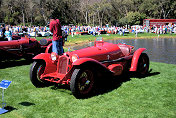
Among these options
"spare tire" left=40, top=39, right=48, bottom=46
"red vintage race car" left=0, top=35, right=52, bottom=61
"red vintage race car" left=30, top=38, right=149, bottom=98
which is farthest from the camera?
"spare tire" left=40, top=39, right=48, bottom=46

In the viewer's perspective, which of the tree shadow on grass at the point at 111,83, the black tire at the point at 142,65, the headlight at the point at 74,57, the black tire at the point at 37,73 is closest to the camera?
the headlight at the point at 74,57

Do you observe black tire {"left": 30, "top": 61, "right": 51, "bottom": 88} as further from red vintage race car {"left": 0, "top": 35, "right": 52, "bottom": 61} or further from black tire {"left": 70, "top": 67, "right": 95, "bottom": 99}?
red vintage race car {"left": 0, "top": 35, "right": 52, "bottom": 61}

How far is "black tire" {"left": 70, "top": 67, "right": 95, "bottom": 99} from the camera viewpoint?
5.11 metres

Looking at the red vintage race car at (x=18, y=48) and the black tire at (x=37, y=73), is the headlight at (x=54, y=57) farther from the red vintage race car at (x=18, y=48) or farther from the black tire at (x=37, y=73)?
the red vintage race car at (x=18, y=48)

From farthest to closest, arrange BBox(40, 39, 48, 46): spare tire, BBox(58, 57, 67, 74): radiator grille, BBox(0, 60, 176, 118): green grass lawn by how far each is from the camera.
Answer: BBox(40, 39, 48, 46): spare tire < BBox(58, 57, 67, 74): radiator grille < BBox(0, 60, 176, 118): green grass lawn

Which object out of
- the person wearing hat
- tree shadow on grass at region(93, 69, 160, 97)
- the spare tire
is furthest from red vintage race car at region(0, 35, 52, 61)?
tree shadow on grass at region(93, 69, 160, 97)

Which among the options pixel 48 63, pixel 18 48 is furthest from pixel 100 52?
pixel 18 48

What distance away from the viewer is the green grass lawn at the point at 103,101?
4.46m

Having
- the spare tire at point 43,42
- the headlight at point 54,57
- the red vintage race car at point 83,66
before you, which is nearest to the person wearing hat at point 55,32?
the red vintage race car at point 83,66

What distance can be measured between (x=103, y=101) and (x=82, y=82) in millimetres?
781

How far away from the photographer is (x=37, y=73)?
6305mm

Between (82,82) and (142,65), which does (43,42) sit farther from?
(82,82)

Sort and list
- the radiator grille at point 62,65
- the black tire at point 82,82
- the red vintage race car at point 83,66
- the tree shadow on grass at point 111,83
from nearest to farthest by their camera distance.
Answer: the black tire at point 82,82
the red vintage race car at point 83,66
the radiator grille at point 62,65
the tree shadow on grass at point 111,83

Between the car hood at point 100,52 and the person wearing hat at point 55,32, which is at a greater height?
the person wearing hat at point 55,32
